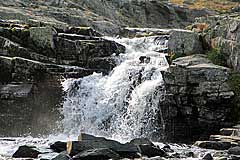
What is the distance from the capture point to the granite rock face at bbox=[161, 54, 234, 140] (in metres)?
32.2

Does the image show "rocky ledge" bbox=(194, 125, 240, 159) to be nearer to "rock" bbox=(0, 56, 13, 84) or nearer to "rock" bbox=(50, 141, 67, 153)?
"rock" bbox=(50, 141, 67, 153)

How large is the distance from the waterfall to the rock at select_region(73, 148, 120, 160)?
32.3 ft

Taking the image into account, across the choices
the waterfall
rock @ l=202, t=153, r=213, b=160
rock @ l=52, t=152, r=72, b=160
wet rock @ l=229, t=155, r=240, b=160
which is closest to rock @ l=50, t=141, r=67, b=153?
rock @ l=52, t=152, r=72, b=160

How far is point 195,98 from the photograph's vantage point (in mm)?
32969

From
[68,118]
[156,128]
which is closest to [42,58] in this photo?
[68,118]

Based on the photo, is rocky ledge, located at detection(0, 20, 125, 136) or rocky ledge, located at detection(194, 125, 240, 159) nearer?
rocky ledge, located at detection(194, 125, 240, 159)

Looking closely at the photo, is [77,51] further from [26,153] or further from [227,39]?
[26,153]

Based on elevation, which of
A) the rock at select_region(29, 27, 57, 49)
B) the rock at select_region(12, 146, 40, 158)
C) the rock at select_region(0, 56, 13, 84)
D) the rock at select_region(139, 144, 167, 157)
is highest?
the rock at select_region(29, 27, 57, 49)

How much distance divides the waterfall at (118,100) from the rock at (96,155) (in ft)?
32.3

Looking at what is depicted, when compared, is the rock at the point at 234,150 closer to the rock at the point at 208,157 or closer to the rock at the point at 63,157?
the rock at the point at 208,157

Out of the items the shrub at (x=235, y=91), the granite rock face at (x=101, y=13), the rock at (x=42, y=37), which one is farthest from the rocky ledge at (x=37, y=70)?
the shrub at (x=235, y=91)

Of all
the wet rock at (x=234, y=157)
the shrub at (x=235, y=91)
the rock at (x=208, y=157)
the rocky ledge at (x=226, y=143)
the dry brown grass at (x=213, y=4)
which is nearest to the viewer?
the rock at (x=208, y=157)

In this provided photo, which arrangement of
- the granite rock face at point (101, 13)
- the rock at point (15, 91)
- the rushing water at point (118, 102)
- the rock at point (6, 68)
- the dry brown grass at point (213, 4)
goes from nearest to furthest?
the rushing water at point (118, 102), the rock at point (15, 91), the rock at point (6, 68), the granite rock face at point (101, 13), the dry brown grass at point (213, 4)

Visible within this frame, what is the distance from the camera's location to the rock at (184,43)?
124 ft
